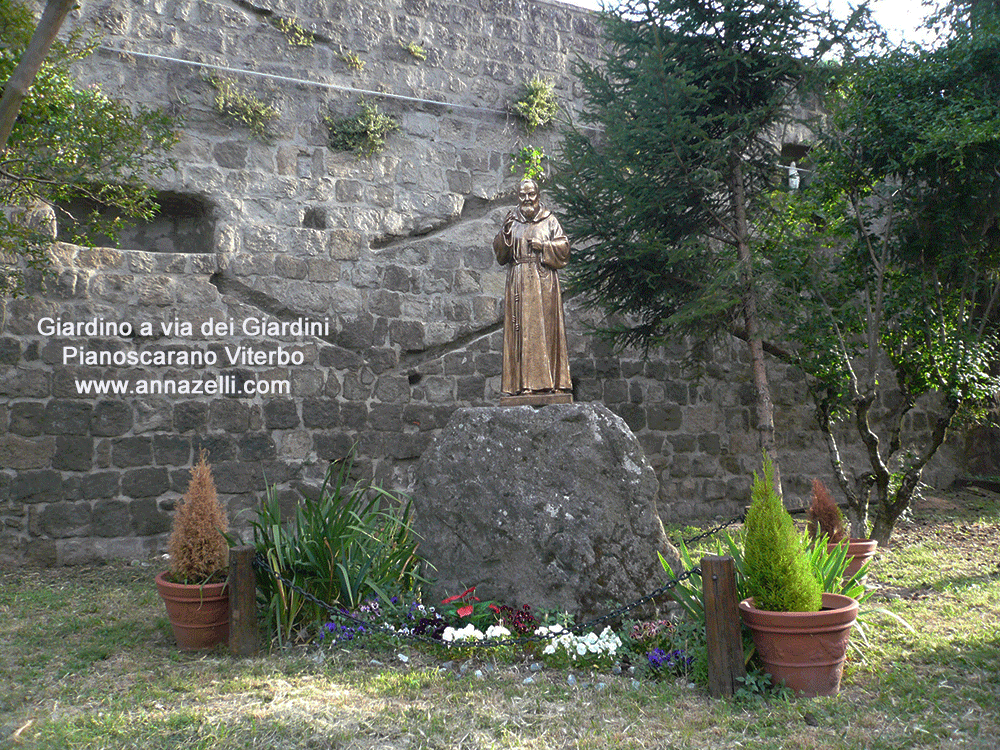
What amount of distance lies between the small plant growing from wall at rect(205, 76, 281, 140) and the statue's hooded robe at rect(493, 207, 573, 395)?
3450 mm

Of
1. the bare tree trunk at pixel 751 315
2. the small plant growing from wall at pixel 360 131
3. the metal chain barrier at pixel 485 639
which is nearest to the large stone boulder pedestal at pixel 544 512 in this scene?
the metal chain barrier at pixel 485 639

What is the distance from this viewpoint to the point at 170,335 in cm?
651

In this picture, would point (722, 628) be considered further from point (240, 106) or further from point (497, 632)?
point (240, 106)

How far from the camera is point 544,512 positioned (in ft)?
13.4

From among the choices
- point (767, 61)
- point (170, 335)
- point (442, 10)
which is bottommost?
point (170, 335)

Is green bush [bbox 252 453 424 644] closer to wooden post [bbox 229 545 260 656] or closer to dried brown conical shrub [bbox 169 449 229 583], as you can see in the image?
wooden post [bbox 229 545 260 656]

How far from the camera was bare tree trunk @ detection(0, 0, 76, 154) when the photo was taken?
373 cm

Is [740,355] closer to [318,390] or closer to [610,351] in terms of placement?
[610,351]

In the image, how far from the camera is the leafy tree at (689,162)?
6312 millimetres

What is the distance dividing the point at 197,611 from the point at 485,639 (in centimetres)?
151

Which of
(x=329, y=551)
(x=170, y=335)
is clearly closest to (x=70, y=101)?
(x=170, y=335)

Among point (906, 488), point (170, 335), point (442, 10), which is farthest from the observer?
point (442, 10)

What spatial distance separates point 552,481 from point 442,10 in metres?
5.88

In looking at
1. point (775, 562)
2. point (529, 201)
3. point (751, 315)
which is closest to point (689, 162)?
point (751, 315)
